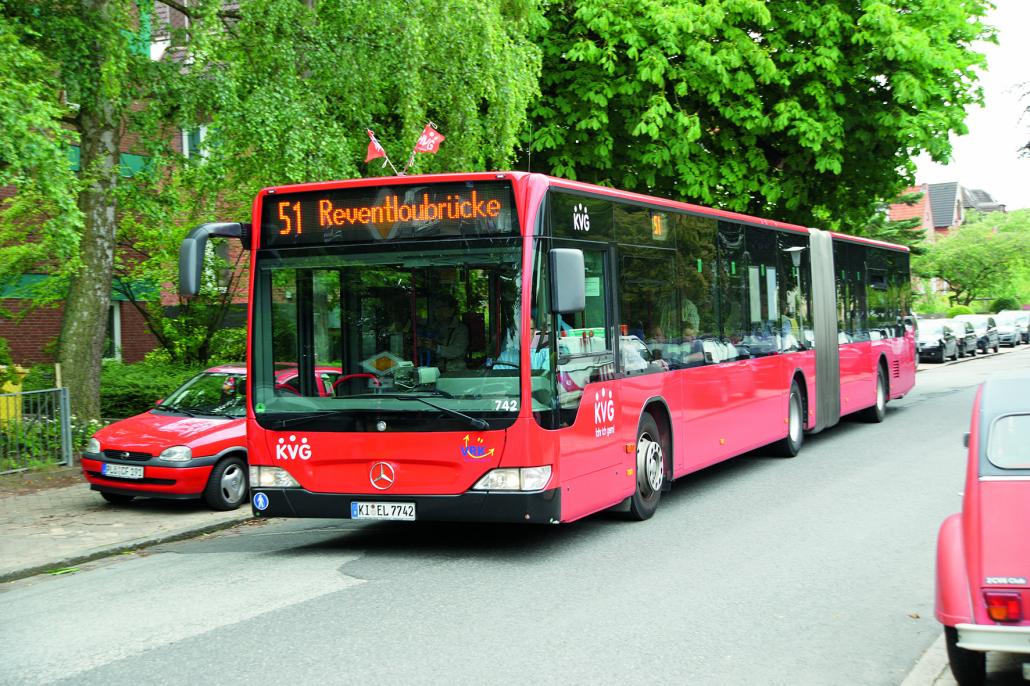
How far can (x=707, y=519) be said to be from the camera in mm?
10148

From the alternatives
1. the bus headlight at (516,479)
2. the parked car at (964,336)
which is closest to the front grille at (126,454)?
the bus headlight at (516,479)

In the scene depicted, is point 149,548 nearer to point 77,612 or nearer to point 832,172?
point 77,612

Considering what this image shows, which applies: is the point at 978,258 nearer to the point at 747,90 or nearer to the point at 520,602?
the point at 747,90

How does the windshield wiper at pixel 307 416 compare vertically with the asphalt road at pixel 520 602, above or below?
above

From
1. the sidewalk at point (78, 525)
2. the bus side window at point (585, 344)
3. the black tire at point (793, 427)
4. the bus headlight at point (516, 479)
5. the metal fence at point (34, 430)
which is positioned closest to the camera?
the bus headlight at point (516, 479)

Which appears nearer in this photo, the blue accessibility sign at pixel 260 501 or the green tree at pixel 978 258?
the blue accessibility sign at pixel 260 501

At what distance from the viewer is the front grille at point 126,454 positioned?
37.8 feet

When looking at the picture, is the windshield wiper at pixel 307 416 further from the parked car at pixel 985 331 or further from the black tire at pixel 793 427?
the parked car at pixel 985 331

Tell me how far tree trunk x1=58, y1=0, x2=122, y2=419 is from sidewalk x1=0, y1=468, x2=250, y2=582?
2398 millimetres

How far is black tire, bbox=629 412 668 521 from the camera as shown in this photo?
999 centimetres

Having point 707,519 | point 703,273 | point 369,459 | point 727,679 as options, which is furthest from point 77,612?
point 703,273

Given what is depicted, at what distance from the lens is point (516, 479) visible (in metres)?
8.09

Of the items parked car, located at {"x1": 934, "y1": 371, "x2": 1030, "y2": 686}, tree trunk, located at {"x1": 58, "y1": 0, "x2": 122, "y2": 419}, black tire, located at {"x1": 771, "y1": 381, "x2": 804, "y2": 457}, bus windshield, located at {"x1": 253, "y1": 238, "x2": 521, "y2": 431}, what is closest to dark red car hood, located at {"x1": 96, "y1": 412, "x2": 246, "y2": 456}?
bus windshield, located at {"x1": 253, "y1": 238, "x2": 521, "y2": 431}

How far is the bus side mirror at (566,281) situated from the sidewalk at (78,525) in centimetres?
466
